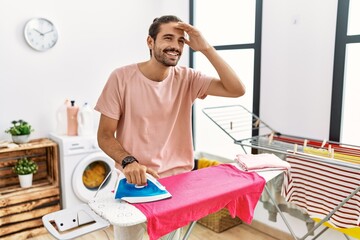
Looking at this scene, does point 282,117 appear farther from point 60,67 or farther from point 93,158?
point 60,67

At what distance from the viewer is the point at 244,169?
167 cm

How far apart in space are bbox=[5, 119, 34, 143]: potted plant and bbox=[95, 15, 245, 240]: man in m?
1.66

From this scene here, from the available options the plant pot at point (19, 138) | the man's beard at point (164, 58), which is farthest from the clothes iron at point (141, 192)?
the plant pot at point (19, 138)

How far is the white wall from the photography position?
2.98 m

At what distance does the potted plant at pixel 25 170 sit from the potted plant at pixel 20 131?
0.20 m

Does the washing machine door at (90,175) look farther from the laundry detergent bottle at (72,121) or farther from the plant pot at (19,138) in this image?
the plant pot at (19,138)

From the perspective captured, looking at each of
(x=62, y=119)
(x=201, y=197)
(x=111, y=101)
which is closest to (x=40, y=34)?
(x=62, y=119)

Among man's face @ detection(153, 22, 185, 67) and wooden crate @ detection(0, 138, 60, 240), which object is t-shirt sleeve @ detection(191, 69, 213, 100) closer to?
man's face @ detection(153, 22, 185, 67)

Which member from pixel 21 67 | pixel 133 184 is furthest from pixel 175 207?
pixel 21 67

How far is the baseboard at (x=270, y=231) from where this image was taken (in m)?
2.71

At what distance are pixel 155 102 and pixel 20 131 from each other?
1856 millimetres

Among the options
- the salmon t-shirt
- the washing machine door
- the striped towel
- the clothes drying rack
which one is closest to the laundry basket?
the clothes drying rack

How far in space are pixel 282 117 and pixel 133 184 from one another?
1726 millimetres

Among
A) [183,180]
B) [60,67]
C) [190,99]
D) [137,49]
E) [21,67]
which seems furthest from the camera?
[137,49]
